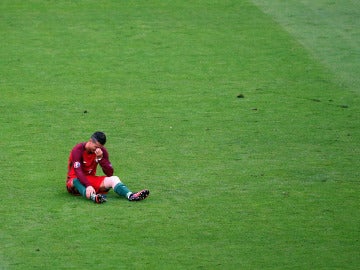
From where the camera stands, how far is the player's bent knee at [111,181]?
13.4m

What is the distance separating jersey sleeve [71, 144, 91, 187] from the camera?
43.5 ft

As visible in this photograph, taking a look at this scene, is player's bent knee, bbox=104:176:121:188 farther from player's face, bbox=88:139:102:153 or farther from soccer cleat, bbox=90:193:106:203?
player's face, bbox=88:139:102:153

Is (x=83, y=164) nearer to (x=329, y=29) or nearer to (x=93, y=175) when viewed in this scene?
(x=93, y=175)

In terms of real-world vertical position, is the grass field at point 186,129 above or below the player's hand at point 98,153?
below

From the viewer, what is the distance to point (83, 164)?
44.3ft

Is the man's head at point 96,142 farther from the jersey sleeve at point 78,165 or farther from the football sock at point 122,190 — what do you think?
the football sock at point 122,190

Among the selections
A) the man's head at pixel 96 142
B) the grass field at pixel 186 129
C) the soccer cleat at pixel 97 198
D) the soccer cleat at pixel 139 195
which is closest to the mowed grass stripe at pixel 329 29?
the grass field at pixel 186 129

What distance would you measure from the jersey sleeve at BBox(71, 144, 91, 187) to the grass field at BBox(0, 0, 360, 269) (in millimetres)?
298

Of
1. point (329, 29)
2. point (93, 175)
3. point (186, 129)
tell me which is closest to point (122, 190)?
point (93, 175)

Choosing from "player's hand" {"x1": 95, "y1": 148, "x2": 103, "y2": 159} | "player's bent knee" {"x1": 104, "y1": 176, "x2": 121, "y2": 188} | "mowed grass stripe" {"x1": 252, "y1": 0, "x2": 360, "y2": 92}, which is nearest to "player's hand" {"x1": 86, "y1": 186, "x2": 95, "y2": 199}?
"player's bent knee" {"x1": 104, "y1": 176, "x2": 121, "y2": 188}

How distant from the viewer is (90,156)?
13469 millimetres

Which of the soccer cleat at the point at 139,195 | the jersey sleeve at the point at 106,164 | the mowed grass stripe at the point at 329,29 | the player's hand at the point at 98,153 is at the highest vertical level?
the player's hand at the point at 98,153

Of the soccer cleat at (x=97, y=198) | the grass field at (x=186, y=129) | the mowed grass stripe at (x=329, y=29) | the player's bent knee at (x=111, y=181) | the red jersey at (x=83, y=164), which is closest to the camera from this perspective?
the grass field at (x=186, y=129)

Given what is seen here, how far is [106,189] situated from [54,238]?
1.69 metres
